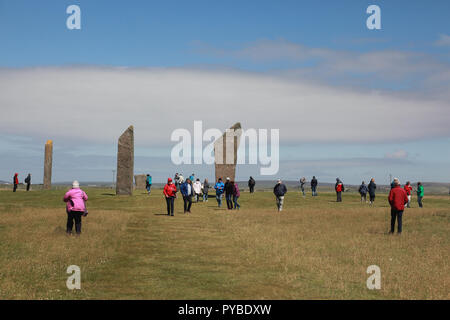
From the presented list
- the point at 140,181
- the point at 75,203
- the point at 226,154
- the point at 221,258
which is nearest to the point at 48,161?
the point at 140,181

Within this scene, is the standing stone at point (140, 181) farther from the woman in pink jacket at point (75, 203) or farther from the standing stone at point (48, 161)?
the woman in pink jacket at point (75, 203)

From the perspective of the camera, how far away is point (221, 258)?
13.8m

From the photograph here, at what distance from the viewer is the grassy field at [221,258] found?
1014 cm

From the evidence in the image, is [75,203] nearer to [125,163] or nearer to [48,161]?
[125,163]

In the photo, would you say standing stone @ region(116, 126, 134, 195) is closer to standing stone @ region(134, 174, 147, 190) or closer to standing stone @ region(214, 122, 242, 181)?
standing stone @ region(214, 122, 242, 181)

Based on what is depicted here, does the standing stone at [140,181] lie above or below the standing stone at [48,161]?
below

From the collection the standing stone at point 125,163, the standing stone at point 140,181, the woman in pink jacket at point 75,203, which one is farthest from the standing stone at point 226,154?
the woman in pink jacket at point 75,203

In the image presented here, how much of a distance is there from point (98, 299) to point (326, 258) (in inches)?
275

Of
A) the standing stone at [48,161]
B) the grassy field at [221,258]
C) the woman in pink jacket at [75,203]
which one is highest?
the standing stone at [48,161]

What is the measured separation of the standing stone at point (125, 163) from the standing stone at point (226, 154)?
743cm

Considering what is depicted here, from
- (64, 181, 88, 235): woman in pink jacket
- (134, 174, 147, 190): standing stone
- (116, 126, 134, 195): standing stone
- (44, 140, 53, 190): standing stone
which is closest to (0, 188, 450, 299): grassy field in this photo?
(64, 181, 88, 235): woman in pink jacket

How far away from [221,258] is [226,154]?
31057 mm

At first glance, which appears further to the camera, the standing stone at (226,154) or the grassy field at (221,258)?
the standing stone at (226,154)

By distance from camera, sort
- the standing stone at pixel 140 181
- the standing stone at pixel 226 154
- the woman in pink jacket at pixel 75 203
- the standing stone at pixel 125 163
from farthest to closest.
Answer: the standing stone at pixel 140 181, the standing stone at pixel 226 154, the standing stone at pixel 125 163, the woman in pink jacket at pixel 75 203
